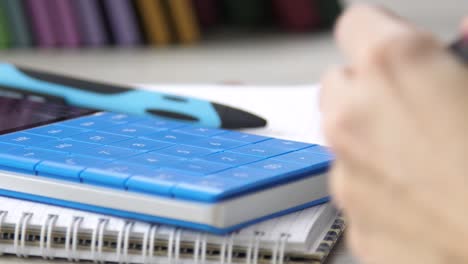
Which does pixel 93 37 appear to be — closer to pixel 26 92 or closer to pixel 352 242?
pixel 26 92

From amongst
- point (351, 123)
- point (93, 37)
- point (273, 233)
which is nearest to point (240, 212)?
point (273, 233)

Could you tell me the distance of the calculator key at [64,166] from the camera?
1.45 feet

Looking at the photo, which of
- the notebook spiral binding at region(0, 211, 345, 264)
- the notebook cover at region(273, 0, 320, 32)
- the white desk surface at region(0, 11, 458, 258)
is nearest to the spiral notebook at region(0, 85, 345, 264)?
the notebook spiral binding at region(0, 211, 345, 264)

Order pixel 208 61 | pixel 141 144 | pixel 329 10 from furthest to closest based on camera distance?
pixel 329 10
pixel 208 61
pixel 141 144

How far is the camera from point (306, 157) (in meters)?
0.48

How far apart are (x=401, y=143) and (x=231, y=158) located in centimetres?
18

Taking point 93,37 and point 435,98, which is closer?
point 435,98

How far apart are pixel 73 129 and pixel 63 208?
10 cm

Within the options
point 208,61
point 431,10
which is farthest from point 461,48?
point 431,10

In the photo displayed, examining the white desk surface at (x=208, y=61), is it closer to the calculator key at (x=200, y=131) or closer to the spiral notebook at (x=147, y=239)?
the calculator key at (x=200, y=131)

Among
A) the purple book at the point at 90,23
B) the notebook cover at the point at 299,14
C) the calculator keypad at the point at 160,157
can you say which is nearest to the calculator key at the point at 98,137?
the calculator keypad at the point at 160,157

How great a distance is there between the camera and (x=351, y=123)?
0.31 meters

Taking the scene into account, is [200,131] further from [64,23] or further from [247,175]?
[64,23]

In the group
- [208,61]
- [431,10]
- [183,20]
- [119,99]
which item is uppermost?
[431,10]
